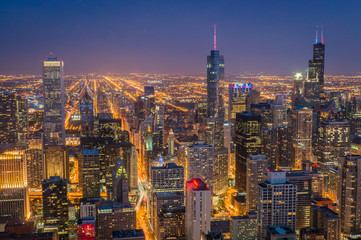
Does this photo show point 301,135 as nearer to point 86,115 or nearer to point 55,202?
point 86,115

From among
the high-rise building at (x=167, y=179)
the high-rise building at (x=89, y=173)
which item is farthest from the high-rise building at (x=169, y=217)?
the high-rise building at (x=89, y=173)

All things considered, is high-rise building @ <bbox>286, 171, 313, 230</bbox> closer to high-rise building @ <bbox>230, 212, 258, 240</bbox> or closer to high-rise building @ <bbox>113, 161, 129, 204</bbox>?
high-rise building @ <bbox>230, 212, 258, 240</bbox>

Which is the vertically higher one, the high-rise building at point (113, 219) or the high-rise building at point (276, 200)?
the high-rise building at point (276, 200)

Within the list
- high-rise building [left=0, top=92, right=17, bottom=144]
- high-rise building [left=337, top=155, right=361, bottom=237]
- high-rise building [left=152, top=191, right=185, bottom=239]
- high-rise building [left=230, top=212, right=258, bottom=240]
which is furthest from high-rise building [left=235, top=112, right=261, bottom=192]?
high-rise building [left=0, top=92, right=17, bottom=144]

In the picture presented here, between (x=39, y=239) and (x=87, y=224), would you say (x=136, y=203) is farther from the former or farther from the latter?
(x=39, y=239)

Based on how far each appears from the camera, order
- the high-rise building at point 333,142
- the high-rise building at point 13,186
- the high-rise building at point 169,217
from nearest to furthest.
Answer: the high-rise building at point 169,217
the high-rise building at point 13,186
the high-rise building at point 333,142

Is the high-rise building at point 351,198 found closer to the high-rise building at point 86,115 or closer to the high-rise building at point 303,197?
the high-rise building at point 303,197

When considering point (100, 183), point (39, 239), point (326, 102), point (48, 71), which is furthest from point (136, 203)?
point (326, 102)

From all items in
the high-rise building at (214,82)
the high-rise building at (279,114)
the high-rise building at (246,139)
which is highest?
the high-rise building at (214,82)
